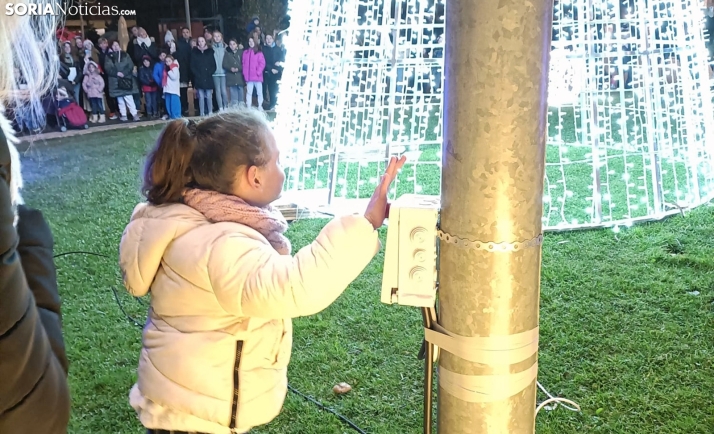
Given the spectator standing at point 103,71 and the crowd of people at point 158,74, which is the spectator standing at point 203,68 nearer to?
the crowd of people at point 158,74

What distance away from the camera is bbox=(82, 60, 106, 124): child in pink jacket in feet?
42.1

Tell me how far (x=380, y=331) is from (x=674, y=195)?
4080 mm

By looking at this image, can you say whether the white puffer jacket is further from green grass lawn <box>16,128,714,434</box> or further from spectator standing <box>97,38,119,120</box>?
spectator standing <box>97,38,119,120</box>

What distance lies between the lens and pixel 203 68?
13.6 m

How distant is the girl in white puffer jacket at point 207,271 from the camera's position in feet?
5.85

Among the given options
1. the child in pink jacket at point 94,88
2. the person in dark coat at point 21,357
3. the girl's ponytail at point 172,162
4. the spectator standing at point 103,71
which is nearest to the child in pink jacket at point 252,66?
the spectator standing at point 103,71

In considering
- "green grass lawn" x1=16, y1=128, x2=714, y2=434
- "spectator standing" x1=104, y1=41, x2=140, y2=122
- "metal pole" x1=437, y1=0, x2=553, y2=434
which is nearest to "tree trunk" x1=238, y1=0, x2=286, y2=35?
"spectator standing" x1=104, y1=41, x2=140, y2=122

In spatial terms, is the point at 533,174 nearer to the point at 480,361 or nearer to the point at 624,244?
the point at 480,361

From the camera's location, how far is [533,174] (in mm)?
1306

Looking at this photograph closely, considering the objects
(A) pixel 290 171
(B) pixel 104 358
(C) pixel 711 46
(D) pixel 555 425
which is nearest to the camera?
(D) pixel 555 425

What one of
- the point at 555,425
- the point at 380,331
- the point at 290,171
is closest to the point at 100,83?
the point at 290,171

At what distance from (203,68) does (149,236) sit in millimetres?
12476

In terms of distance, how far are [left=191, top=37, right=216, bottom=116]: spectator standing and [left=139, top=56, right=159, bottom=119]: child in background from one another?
882 millimetres

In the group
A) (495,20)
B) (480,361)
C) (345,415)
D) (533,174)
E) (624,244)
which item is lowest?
(345,415)
